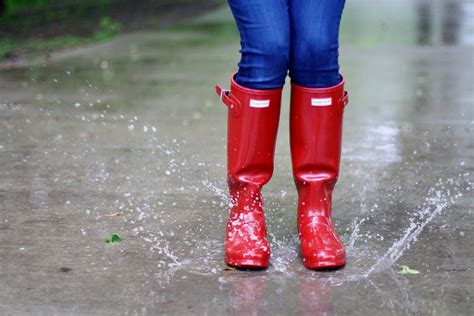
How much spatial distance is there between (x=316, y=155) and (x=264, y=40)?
1.33ft

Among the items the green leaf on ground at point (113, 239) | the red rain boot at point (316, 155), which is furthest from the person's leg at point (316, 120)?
the green leaf on ground at point (113, 239)

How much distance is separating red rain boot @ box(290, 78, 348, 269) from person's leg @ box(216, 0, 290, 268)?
0.27 ft

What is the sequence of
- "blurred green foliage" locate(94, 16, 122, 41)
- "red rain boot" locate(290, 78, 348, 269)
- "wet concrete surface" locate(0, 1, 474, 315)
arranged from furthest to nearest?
"blurred green foliage" locate(94, 16, 122, 41), "red rain boot" locate(290, 78, 348, 269), "wet concrete surface" locate(0, 1, 474, 315)

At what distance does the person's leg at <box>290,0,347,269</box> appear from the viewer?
2.78 m

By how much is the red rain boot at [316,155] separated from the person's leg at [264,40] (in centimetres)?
14

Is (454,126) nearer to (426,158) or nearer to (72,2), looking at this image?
(426,158)

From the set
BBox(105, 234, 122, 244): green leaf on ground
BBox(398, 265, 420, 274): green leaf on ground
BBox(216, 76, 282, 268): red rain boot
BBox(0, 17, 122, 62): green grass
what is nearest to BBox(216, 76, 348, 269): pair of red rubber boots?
BBox(216, 76, 282, 268): red rain boot

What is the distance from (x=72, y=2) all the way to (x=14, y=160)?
1148cm

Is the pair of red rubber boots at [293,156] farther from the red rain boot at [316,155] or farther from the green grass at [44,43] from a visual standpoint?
the green grass at [44,43]

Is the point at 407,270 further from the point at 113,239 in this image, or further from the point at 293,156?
the point at 113,239

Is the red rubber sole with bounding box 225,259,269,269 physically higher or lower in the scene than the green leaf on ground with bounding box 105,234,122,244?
higher

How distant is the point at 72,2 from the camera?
1535cm

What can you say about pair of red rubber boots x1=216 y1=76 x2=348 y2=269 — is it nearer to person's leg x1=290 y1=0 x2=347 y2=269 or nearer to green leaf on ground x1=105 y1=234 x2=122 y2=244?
person's leg x1=290 y1=0 x2=347 y2=269

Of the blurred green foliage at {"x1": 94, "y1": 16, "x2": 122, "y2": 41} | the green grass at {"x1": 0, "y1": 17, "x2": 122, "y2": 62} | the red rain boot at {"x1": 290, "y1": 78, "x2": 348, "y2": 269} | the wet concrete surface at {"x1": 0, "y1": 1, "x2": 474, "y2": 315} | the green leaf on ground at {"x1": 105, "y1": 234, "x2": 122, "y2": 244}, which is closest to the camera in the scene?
the wet concrete surface at {"x1": 0, "y1": 1, "x2": 474, "y2": 315}
